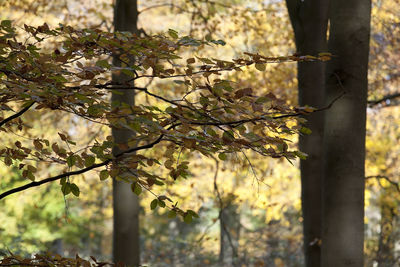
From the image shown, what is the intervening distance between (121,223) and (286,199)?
930 cm

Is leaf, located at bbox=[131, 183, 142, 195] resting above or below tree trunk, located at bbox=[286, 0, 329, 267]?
below

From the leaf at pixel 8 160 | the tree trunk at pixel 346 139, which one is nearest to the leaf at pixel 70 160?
the leaf at pixel 8 160

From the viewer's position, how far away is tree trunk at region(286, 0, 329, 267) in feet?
19.0

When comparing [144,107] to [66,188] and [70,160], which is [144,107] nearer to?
[70,160]

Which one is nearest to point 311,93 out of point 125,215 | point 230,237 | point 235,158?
point 235,158

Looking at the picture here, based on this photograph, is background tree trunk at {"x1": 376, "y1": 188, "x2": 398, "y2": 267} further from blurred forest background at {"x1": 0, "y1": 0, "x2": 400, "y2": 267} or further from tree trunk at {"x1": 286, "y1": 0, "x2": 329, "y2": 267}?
tree trunk at {"x1": 286, "y1": 0, "x2": 329, "y2": 267}

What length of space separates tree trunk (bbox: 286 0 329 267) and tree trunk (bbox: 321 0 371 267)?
1766 millimetres

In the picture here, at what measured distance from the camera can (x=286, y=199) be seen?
1600 centimetres

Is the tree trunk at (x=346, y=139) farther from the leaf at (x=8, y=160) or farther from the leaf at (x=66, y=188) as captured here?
the leaf at (x=8, y=160)

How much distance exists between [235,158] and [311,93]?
69.7 inches

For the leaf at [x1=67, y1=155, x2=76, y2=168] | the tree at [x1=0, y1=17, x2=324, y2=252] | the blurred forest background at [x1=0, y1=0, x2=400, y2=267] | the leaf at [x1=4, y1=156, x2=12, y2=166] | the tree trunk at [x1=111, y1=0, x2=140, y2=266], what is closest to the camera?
the tree at [x1=0, y1=17, x2=324, y2=252]

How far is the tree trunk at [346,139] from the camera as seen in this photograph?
383 centimetres

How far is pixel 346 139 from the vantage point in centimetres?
386

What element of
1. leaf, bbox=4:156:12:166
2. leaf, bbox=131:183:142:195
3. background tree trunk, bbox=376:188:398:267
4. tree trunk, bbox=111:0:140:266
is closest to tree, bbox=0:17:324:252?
leaf, bbox=131:183:142:195
